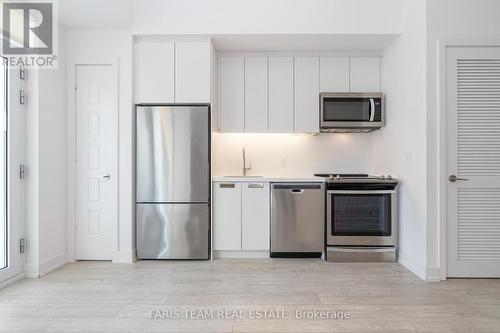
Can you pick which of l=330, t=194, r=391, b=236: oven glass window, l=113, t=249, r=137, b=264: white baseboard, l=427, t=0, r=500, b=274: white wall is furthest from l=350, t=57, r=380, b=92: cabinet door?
l=113, t=249, r=137, b=264: white baseboard

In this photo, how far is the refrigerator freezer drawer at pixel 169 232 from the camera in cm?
344

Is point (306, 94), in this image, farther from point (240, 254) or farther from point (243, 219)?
point (240, 254)

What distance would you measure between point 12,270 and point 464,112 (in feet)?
14.6

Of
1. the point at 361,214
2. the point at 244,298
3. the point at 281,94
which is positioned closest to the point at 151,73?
the point at 281,94

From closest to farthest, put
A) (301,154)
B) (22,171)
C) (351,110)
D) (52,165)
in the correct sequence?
(22,171) → (52,165) → (351,110) → (301,154)

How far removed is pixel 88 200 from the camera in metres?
3.49

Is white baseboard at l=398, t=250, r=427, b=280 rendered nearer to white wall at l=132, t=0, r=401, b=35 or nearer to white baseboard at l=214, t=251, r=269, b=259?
white baseboard at l=214, t=251, r=269, b=259

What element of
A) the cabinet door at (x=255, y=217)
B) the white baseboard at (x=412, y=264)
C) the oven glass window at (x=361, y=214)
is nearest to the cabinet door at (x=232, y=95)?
the cabinet door at (x=255, y=217)

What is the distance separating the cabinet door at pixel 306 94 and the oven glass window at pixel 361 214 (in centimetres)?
99

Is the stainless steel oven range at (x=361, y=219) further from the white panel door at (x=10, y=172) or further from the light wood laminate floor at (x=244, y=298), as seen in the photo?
the white panel door at (x=10, y=172)

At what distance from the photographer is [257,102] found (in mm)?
3930

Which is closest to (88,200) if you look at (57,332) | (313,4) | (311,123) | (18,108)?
(18,108)

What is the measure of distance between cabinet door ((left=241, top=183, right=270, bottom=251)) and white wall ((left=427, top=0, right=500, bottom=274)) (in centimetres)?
163

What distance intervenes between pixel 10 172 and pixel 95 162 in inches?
31.6
